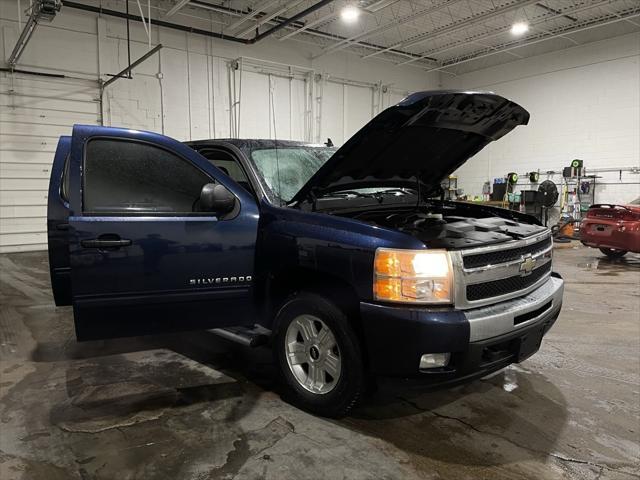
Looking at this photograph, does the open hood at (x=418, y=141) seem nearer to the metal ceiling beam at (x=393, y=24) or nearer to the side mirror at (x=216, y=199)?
the side mirror at (x=216, y=199)

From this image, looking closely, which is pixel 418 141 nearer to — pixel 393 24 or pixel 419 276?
pixel 419 276

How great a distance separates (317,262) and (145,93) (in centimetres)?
975

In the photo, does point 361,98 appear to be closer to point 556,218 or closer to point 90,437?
point 556,218

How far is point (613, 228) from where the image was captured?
7941mm

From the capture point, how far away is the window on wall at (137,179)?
263cm

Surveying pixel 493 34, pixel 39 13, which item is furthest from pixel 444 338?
pixel 493 34

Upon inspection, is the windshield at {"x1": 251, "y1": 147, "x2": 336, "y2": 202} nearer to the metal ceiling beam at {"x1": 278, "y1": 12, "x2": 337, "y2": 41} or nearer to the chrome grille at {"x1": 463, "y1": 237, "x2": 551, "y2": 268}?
the chrome grille at {"x1": 463, "y1": 237, "x2": 551, "y2": 268}

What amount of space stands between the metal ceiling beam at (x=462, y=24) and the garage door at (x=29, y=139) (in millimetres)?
8351

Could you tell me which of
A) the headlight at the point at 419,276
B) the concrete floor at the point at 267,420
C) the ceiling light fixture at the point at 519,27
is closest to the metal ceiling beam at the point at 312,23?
the ceiling light fixture at the point at 519,27

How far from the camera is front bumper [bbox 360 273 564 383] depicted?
7.07ft

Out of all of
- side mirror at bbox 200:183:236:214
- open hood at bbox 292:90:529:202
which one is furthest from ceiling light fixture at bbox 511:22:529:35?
side mirror at bbox 200:183:236:214

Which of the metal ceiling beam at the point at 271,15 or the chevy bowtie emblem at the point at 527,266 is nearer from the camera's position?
the chevy bowtie emblem at the point at 527,266

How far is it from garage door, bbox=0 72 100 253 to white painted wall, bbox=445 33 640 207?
12521 millimetres

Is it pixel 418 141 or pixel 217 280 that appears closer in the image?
pixel 217 280
